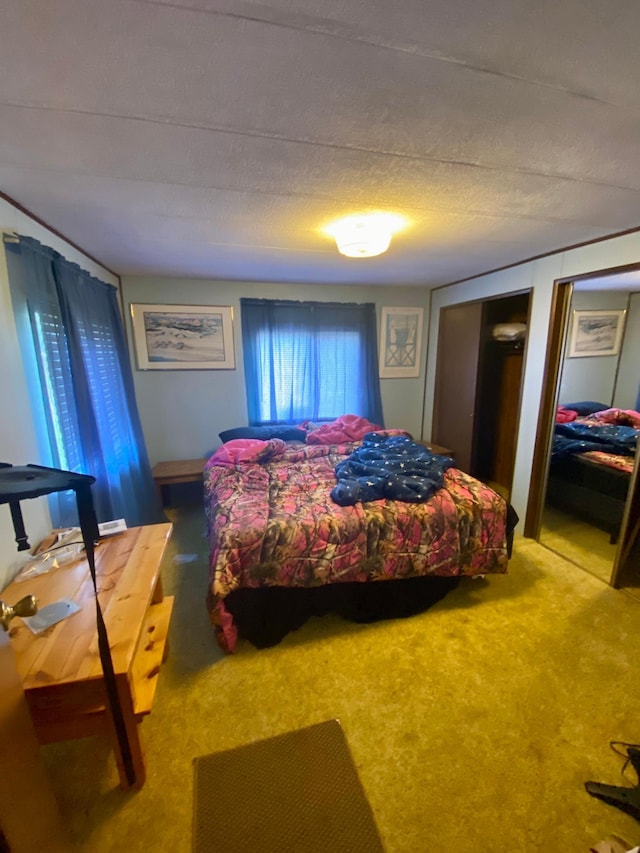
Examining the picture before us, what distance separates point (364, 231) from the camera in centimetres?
193

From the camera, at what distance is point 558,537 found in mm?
2914

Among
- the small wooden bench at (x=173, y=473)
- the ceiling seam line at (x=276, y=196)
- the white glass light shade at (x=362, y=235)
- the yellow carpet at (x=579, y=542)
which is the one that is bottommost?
the yellow carpet at (x=579, y=542)

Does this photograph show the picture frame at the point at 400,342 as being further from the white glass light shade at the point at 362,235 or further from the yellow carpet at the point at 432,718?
the yellow carpet at the point at 432,718

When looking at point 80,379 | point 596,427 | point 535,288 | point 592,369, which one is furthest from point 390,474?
point 592,369

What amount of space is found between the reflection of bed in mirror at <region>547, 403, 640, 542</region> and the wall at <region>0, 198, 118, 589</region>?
12.2 ft

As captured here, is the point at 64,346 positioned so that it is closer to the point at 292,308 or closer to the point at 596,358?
the point at 292,308

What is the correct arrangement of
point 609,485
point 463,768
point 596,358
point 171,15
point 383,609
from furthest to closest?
1. point 596,358
2. point 609,485
3. point 383,609
4. point 463,768
5. point 171,15

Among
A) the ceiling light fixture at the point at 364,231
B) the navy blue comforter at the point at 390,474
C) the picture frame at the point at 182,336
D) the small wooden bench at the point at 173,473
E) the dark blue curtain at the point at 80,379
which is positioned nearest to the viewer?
the dark blue curtain at the point at 80,379

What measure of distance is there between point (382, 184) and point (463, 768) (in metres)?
2.34

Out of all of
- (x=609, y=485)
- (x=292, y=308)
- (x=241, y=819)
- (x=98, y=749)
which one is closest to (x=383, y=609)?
(x=241, y=819)

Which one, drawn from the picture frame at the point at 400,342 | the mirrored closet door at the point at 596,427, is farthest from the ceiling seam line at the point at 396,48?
the picture frame at the point at 400,342

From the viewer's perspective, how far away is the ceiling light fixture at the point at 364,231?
6.19 feet

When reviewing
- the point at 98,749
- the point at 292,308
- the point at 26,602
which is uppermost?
the point at 292,308

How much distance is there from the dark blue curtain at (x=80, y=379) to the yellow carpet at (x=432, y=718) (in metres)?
0.98
